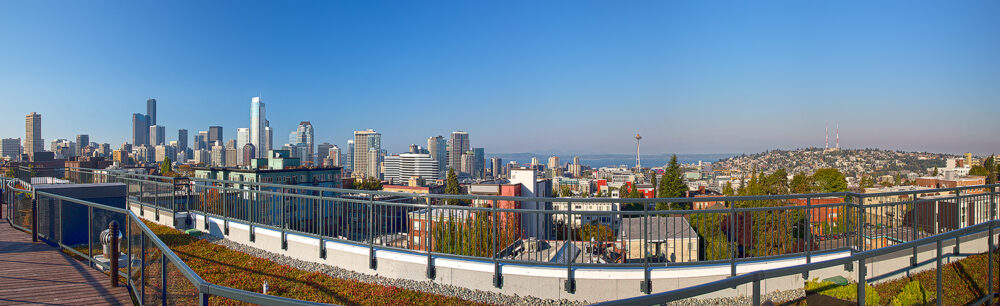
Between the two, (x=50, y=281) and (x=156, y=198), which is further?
(x=156, y=198)

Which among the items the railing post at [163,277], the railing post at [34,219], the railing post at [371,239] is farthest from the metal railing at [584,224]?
the railing post at [163,277]

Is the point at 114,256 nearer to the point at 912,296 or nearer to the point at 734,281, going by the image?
the point at 734,281

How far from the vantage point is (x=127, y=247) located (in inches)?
227

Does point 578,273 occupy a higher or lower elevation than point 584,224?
lower

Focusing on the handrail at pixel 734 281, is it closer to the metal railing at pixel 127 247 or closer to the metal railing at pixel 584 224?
the metal railing at pixel 127 247

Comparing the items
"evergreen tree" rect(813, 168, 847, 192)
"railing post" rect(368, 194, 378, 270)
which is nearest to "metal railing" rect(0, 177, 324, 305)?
"railing post" rect(368, 194, 378, 270)

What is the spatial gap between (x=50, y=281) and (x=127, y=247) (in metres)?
0.79

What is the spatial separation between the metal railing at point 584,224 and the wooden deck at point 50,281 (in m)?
2.82

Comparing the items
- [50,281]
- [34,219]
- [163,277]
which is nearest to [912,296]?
[163,277]

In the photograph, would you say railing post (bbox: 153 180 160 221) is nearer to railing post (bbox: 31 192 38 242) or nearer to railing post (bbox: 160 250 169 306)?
railing post (bbox: 31 192 38 242)

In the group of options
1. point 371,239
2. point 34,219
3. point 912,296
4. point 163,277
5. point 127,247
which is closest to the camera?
point 163,277

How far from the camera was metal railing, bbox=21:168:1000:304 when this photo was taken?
5988mm

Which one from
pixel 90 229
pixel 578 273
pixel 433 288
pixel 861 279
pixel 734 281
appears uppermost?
pixel 734 281

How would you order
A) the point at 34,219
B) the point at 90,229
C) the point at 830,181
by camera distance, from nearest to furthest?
the point at 90,229 < the point at 34,219 < the point at 830,181
